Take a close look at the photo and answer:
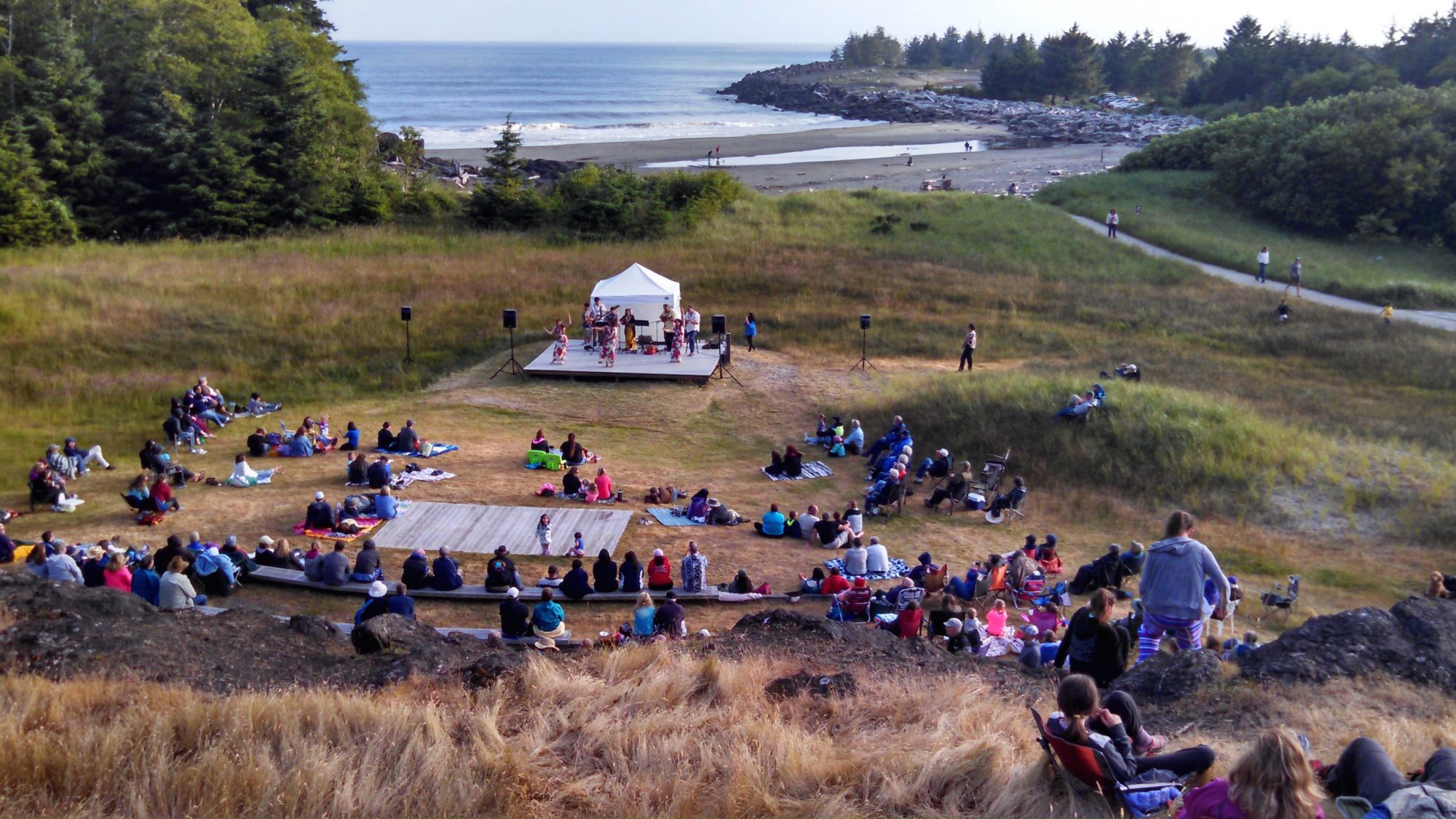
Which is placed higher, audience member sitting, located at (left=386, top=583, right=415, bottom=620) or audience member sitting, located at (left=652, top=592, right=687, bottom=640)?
audience member sitting, located at (left=386, top=583, right=415, bottom=620)

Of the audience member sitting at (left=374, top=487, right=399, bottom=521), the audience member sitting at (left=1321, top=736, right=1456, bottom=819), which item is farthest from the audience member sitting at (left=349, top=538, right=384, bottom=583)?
the audience member sitting at (left=1321, top=736, right=1456, bottom=819)

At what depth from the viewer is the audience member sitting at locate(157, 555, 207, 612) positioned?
438 inches

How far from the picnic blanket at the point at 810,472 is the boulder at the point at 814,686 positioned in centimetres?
928

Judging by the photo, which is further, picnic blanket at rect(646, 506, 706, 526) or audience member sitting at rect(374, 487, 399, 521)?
picnic blanket at rect(646, 506, 706, 526)

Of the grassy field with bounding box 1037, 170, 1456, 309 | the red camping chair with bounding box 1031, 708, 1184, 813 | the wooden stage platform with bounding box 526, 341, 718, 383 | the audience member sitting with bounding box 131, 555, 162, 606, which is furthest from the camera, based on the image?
the grassy field with bounding box 1037, 170, 1456, 309

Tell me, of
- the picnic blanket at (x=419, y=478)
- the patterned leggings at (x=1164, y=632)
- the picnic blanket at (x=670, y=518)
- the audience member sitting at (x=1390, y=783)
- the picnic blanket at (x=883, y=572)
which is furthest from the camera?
the picnic blanket at (x=419, y=478)

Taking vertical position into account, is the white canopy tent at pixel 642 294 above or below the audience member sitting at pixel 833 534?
above

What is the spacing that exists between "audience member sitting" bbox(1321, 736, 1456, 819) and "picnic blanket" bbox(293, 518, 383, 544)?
12052 mm

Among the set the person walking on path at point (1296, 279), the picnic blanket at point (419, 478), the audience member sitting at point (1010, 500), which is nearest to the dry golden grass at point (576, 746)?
the audience member sitting at point (1010, 500)

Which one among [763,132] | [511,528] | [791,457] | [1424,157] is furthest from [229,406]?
[763,132]

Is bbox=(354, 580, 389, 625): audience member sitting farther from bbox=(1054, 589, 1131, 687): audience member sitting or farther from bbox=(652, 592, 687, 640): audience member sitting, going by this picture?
bbox=(1054, 589, 1131, 687): audience member sitting

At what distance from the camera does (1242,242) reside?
3869cm

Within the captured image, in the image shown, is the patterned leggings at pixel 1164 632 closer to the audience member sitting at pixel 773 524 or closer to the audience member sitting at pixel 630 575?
the audience member sitting at pixel 630 575

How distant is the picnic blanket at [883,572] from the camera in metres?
13.4
